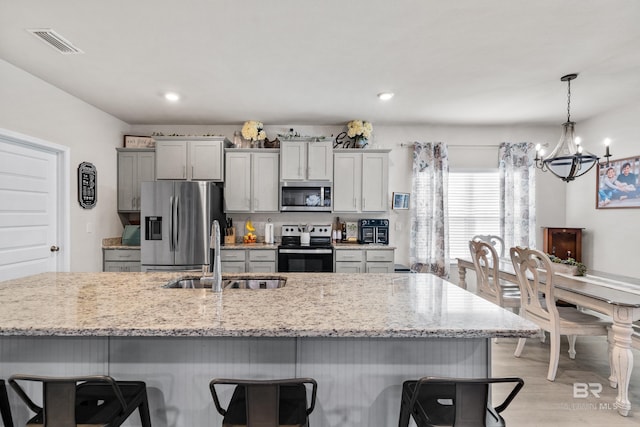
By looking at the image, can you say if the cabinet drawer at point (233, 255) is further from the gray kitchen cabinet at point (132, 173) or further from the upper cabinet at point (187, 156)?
the gray kitchen cabinet at point (132, 173)

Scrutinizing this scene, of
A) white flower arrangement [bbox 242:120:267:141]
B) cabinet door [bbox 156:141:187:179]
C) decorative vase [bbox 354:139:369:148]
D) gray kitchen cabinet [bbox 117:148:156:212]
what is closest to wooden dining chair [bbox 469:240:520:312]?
decorative vase [bbox 354:139:369:148]

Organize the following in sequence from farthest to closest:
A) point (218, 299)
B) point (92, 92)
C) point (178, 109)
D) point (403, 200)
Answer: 1. point (403, 200)
2. point (178, 109)
3. point (92, 92)
4. point (218, 299)

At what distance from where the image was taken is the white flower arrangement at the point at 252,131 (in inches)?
179

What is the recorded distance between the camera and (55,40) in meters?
2.50

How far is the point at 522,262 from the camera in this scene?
9.37ft

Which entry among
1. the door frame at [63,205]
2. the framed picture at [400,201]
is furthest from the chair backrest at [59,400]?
the framed picture at [400,201]

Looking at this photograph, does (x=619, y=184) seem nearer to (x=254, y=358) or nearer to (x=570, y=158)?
(x=570, y=158)

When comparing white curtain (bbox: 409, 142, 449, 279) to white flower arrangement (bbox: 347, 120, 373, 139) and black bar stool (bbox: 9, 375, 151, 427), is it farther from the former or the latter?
black bar stool (bbox: 9, 375, 151, 427)

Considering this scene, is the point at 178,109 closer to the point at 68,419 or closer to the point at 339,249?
the point at 339,249

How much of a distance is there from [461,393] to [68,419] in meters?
1.36

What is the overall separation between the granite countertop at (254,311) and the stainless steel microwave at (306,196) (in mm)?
2534

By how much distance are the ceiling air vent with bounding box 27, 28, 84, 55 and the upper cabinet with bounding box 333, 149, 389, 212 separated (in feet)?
9.50

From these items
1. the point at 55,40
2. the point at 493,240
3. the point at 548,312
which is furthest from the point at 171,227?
the point at 493,240

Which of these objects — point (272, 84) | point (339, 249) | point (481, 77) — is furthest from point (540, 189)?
point (272, 84)
